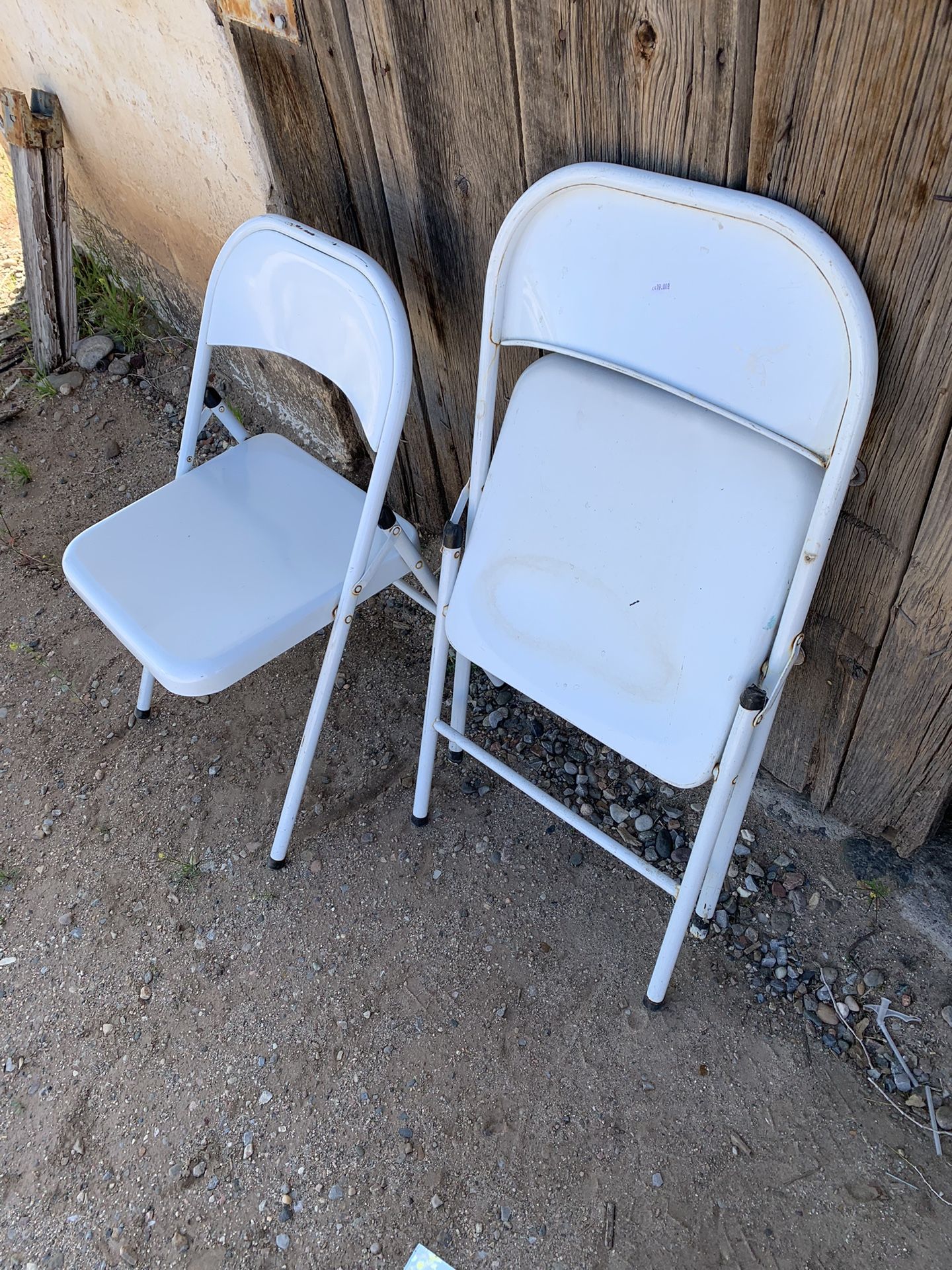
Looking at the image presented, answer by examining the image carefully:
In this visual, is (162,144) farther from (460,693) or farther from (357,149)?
(460,693)

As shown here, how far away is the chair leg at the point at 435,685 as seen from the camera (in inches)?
66.0

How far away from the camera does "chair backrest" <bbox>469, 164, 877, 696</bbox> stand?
→ 110cm

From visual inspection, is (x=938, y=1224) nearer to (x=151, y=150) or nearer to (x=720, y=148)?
(x=720, y=148)

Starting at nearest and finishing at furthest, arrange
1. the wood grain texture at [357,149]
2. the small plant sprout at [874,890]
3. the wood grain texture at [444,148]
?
the wood grain texture at [444,148]
the wood grain texture at [357,149]
the small plant sprout at [874,890]

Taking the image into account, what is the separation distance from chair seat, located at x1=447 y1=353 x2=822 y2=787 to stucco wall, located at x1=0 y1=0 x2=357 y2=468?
1.08 m

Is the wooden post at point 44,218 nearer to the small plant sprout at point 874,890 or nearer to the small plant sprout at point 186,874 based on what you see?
the small plant sprout at point 186,874

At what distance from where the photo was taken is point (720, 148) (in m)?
1.20

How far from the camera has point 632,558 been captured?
4.61 feet

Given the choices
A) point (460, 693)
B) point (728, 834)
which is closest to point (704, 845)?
point (728, 834)

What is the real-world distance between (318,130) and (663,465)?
1120mm

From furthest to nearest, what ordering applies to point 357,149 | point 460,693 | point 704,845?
point 460,693
point 357,149
point 704,845

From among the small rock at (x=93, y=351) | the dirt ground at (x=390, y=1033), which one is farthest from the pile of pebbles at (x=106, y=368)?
the dirt ground at (x=390, y=1033)

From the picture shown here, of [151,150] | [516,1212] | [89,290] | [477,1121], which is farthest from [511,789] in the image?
[89,290]

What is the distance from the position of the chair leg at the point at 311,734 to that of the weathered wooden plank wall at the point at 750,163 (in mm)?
644
